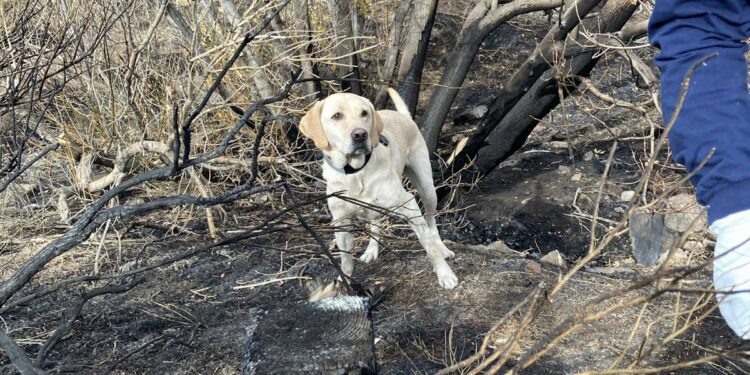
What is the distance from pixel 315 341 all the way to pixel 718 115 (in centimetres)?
125

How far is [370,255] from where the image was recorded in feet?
17.3

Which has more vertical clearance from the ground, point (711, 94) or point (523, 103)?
point (711, 94)

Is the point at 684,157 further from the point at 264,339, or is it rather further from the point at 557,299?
the point at 557,299

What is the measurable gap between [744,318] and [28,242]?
17.3ft

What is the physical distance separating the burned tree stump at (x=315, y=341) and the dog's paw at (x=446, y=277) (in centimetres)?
227

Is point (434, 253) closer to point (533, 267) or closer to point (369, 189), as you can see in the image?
point (369, 189)

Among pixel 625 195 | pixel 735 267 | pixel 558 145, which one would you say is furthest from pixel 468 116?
pixel 735 267

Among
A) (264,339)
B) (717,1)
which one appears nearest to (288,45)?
(264,339)

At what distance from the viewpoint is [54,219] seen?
20.6ft

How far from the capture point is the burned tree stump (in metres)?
2.10

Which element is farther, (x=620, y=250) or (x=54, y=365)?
(x=620, y=250)

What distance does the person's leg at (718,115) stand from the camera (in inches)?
68.8

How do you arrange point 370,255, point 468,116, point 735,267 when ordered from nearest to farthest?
point 735,267
point 370,255
point 468,116

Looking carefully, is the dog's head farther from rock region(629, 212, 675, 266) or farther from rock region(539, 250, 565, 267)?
rock region(629, 212, 675, 266)
